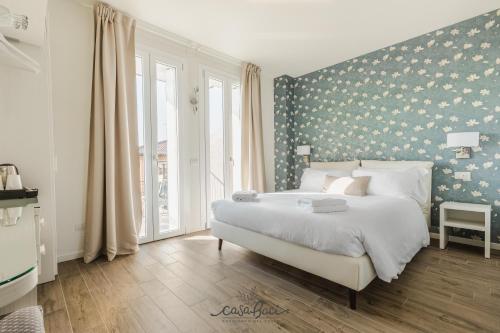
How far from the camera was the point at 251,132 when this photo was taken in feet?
13.7

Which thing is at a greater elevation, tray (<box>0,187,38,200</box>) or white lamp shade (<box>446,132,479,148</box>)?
white lamp shade (<box>446,132,479,148</box>)

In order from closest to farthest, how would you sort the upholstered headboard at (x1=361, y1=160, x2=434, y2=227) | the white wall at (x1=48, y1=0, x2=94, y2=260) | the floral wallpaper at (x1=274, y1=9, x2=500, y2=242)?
the white wall at (x1=48, y1=0, x2=94, y2=260) < the floral wallpaper at (x1=274, y1=9, x2=500, y2=242) < the upholstered headboard at (x1=361, y1=160, x2=434, y2=227)

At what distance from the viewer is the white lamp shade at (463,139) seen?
2.58 m

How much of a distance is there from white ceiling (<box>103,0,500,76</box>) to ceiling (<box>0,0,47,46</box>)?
3.31 feet

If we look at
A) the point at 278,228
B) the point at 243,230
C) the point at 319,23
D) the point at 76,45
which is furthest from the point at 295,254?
the point at 76,45

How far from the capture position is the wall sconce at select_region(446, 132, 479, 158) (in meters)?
2.59

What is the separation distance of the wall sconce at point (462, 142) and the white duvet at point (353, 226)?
2.71 ft

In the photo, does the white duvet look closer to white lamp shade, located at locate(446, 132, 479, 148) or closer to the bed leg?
the bed leg

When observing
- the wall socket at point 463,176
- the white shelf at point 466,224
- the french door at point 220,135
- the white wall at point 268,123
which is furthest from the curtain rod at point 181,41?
the white shelf at point 466,224

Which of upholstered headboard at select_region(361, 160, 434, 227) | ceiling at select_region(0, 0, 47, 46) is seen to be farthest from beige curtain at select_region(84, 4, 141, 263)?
upholstered headboard at select_region(361, 160, 434, 227)

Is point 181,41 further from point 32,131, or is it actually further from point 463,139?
point 463,139

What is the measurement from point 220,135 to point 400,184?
8.48 ft

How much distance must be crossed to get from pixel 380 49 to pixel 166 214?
3.91m

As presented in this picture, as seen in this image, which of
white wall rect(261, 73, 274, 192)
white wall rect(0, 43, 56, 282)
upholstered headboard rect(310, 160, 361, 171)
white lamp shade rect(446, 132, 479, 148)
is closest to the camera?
white wall rect(0, 43, 56, 282)
